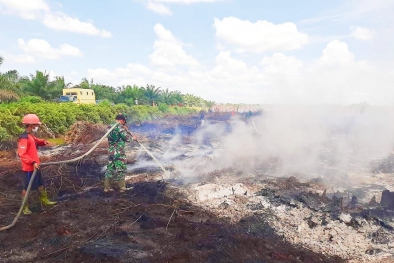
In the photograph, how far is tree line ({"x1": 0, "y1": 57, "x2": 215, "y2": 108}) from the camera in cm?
2194

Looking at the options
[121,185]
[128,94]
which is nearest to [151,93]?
[128,94]

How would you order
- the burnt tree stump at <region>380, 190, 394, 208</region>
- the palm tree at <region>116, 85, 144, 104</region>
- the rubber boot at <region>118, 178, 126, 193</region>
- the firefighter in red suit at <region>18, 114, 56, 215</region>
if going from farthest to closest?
1. the palm tree at <region>116, 85, 144, 104</region>
2. the rubber boot at <region>118, 178, 126, 193</region>
3. the burnt tree stump at <region>380, 190, 394, 208</region>
4. the firefighter in red suit at <region>18, 114, 56, 215</region>

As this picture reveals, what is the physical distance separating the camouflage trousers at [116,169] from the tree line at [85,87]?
15904mm

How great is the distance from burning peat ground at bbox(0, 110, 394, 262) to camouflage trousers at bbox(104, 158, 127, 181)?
1.43 feet

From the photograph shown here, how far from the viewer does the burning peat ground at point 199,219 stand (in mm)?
4500

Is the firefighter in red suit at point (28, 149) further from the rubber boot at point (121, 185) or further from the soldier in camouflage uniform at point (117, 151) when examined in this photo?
the rubber boot at point (121, 185)

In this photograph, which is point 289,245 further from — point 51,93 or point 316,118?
point 51,93

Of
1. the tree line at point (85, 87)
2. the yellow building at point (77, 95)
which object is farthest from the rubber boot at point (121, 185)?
the yellow building at point (77, 95)

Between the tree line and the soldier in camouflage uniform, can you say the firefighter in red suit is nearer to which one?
the soldier in camouflage uniform

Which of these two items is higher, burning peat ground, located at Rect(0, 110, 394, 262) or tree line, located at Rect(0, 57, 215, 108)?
tree line, located at Rect(0, 57, 215, 108)

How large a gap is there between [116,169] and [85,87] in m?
38.6

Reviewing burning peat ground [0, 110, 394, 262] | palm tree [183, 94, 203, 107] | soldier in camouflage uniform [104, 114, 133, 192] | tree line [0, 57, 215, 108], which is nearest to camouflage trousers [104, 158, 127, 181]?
soldier in camouflage uniform [104, 114, 133, 192]

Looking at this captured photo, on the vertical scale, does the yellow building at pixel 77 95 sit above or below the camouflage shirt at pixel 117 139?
above

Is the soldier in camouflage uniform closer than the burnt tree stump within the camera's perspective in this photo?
No
